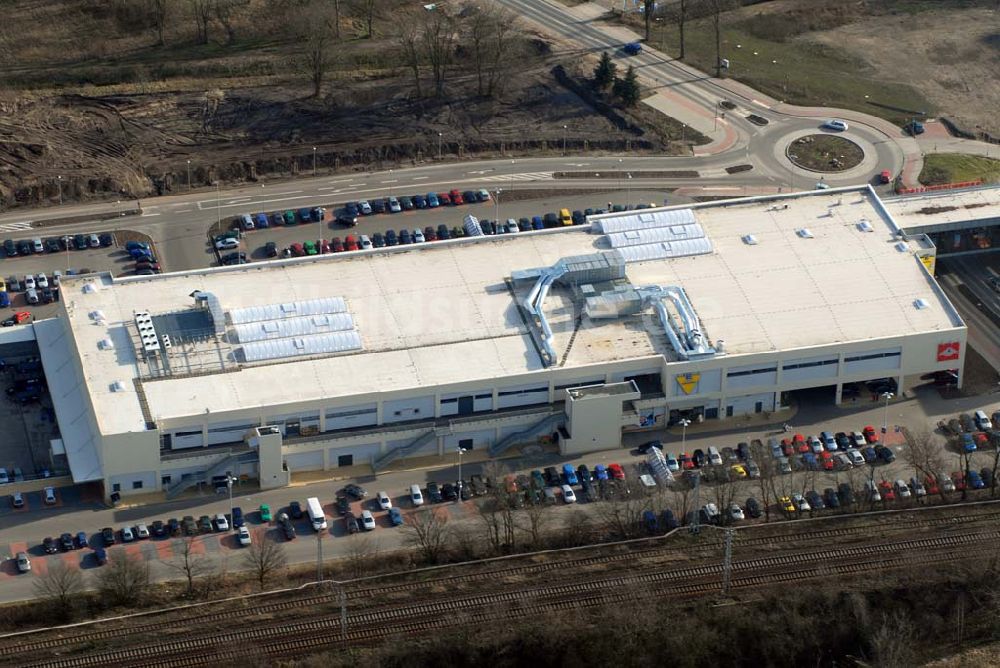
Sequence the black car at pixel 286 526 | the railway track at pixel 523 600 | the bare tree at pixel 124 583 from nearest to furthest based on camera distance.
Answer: the railway track at pixel 523 600 < the bare tree at pixel 124 583 < the black car at pixel 286 526

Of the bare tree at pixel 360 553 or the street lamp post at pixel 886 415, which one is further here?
the street lamp post at pixel 886 415

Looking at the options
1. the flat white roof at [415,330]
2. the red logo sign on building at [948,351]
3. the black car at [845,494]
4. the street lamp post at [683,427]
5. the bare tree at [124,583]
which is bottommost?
the bare tree at [124,583]

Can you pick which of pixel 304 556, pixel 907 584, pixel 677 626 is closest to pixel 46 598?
pixel 304 556

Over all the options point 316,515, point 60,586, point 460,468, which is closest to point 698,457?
point 460,468

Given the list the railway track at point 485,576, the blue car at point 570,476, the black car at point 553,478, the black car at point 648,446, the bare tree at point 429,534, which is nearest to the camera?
the railway track at point 485,576

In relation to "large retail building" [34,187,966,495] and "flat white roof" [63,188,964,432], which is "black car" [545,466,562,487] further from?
"flat white roof" [63,188,964,432]

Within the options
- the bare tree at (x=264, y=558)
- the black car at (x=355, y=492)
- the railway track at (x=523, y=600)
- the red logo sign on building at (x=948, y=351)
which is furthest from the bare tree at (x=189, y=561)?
the red logo sign on building at (x=948, y=351)

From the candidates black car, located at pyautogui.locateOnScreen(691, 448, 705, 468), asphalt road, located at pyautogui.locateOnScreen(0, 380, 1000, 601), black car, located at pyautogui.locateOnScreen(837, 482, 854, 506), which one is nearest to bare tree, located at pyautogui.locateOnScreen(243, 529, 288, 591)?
asphalt road, located at pyautogui.locateOnScreen(0, 380, 1000, 601)

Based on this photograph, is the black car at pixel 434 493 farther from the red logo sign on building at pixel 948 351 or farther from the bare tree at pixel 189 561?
the red logo sign on building at pixel 948 351
